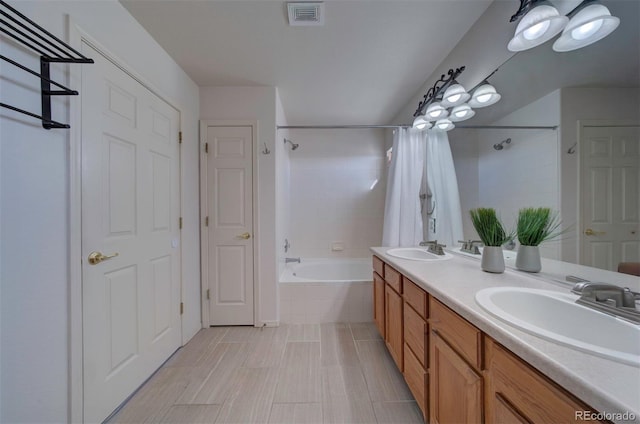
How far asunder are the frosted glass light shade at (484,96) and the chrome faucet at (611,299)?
3.77 ft

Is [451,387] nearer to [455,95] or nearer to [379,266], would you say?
[379,266]

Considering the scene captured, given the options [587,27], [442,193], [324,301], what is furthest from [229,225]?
[587,27]

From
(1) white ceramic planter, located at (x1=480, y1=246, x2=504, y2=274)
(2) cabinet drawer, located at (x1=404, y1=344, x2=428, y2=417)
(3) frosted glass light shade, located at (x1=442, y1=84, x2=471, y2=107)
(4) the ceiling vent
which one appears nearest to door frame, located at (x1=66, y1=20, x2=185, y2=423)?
(4) the ceiling vent

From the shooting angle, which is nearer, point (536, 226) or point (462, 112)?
point (536, 226)

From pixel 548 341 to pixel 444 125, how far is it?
1.79 meters

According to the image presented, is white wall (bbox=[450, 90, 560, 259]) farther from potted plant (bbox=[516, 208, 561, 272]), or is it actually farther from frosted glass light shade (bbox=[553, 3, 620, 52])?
frosted glass light shade (bbox=[553, 3, 620, 52])

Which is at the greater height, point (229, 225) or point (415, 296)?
point (229, 225)

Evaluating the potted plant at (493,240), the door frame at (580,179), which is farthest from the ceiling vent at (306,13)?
the potted plant at (493,240)

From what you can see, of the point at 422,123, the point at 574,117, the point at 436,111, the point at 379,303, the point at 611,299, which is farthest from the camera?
the point at 422,123

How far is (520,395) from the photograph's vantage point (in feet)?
2.04

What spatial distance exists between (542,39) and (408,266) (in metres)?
1.28

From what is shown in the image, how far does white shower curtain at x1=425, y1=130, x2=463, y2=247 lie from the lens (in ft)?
6.28

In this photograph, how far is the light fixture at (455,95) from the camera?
1.62m

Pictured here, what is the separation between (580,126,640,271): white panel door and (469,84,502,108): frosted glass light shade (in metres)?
0.62
